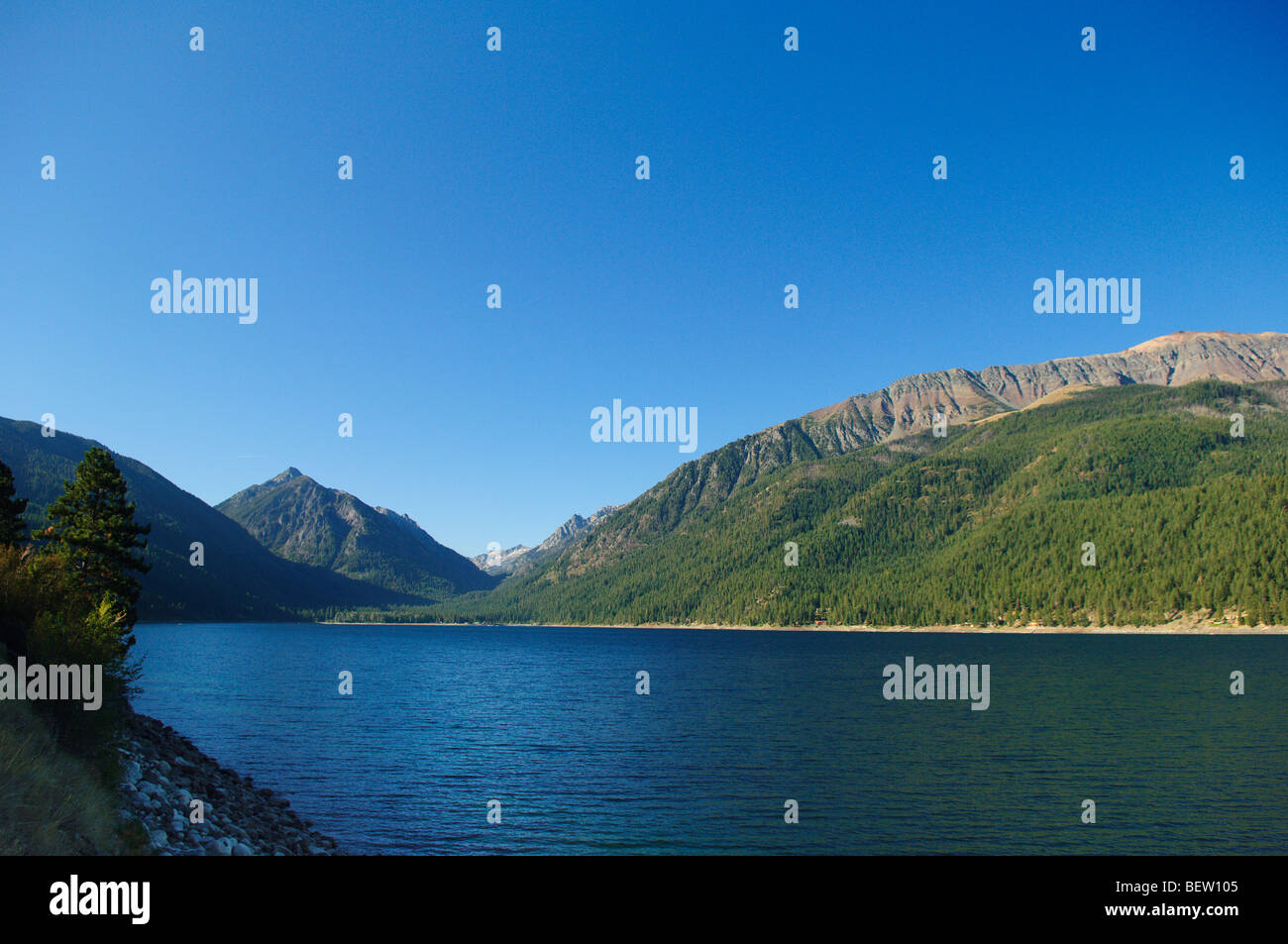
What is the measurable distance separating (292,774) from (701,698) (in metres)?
53.2

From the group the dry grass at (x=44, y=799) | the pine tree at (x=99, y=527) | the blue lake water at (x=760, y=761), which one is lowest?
the blue lake water at (x=760, y=761)

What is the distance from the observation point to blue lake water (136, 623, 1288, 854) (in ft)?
115

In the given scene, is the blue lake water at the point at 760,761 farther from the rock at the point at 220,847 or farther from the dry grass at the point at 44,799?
the dry grass at the point at 44,799

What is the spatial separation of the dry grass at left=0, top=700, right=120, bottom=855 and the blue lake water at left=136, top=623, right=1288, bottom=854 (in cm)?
1478

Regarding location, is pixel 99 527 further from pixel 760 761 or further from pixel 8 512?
pixel 760 761

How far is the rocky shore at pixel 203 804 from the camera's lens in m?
24.5

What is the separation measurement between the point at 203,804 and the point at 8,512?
3781 cm

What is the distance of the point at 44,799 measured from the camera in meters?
16.0

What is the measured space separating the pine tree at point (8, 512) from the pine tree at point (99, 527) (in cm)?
275

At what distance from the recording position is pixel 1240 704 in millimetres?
75188

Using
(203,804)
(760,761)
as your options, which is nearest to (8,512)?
(203,804)

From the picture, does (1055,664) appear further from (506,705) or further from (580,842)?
(580,842)

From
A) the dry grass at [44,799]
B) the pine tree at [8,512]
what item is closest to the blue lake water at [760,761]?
the dry grass at [44,799]
